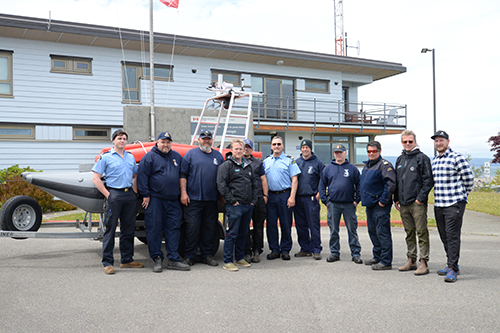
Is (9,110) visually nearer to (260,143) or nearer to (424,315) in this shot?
(260,143)

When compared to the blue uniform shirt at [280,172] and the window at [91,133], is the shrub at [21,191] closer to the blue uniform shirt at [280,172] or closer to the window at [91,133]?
the window at [91,133]

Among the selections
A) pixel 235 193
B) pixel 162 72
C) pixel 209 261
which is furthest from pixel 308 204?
pixel 162 72

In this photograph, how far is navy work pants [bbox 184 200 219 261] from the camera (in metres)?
6.81

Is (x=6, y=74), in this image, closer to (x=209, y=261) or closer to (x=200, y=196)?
(x=200, y=196)

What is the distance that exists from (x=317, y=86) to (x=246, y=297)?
18515 mm

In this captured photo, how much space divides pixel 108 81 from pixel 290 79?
348 inches

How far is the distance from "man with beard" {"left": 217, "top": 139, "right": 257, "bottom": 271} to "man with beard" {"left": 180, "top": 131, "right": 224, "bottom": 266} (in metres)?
0.22

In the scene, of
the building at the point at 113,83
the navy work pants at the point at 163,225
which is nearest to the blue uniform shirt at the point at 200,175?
the navy work pants at the point at 163,225

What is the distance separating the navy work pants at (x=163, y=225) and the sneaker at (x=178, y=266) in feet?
0.20

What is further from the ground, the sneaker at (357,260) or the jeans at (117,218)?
the jeans at (117,218)

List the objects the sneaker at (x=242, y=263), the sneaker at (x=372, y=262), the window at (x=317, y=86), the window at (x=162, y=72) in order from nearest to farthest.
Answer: the sneaker at (x=242, y=263) < the sneaker at (x=372, y=262) < the window at (x=162, y=72) < the window at (x=317, y=86)

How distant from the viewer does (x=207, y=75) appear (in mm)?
19297

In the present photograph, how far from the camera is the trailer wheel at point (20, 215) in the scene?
6.55 metres

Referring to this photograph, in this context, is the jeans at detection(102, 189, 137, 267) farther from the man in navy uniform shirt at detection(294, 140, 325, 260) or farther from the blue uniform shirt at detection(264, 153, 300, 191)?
the man in navy uniform shirt at detection(294, 140, 325, 260)
